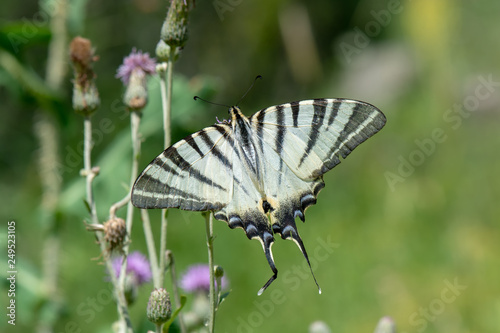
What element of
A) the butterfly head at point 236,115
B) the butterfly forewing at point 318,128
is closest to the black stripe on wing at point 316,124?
the butterfly forewing at point 318,128

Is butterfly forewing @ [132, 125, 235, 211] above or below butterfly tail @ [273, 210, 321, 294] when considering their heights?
above

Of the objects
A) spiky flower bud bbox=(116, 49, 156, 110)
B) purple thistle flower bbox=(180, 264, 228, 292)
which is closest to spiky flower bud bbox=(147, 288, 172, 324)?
spiky flower bud bbox=(116, 49, 156, 110)

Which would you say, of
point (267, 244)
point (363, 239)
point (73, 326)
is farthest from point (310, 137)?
point (363, 239)

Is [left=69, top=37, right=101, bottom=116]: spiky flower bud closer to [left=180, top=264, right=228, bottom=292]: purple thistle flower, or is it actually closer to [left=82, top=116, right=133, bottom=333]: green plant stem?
[left=82, top=116, right=133, bottom=333]: green plant stem

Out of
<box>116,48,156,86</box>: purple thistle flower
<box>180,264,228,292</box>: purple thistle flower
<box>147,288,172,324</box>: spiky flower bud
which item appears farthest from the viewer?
<box>180,264,228,292</box>: purple thistle flower

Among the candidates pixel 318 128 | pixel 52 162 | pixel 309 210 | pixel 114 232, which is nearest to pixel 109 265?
pixel 114 232

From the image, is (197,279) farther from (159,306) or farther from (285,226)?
(159,306)
